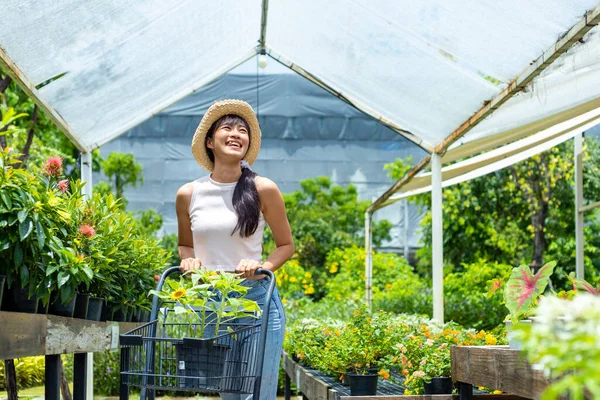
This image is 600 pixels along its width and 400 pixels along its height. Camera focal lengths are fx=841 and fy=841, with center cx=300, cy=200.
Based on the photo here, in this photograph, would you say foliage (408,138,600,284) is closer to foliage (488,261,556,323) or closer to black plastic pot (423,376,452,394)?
black plastic pot (423,376,452,394)

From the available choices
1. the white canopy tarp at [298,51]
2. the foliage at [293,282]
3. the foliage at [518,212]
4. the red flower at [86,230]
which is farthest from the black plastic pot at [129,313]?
the foliage at [518,212]

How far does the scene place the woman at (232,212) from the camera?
2760 millimetres

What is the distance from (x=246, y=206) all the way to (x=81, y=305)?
148 centimetres

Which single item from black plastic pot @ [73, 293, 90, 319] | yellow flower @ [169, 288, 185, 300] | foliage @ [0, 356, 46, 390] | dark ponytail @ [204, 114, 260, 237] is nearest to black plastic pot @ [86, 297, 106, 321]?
black plastic pot @ [73, 293, 90, 319]

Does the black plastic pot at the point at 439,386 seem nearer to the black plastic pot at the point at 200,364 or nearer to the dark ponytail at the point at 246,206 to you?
the dark ponytail at the point at 246,206

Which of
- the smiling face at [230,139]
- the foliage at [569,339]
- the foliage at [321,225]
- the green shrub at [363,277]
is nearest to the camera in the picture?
the foliage at [569,339]

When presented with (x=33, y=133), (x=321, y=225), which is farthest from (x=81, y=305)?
(x=321, y=225)

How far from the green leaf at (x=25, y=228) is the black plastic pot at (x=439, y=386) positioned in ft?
5.47

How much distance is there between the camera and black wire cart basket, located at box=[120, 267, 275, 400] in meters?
2.33

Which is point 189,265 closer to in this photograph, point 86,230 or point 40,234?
point 40,234

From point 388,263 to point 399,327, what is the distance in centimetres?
913

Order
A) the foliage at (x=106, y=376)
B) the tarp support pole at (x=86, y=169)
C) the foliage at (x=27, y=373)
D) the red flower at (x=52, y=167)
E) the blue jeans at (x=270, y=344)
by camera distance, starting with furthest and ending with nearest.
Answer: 1. the foliage at (x=27, y=373)
2. the foliage at (x=106, y=376)
3. the tarp support pole at (x=86, y=169)
4. the red flower at (x=52, y=167)
5. the blue jeans at (x=270, y=344)

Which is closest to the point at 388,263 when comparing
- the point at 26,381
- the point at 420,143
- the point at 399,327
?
the point at 26,381

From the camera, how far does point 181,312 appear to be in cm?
240
